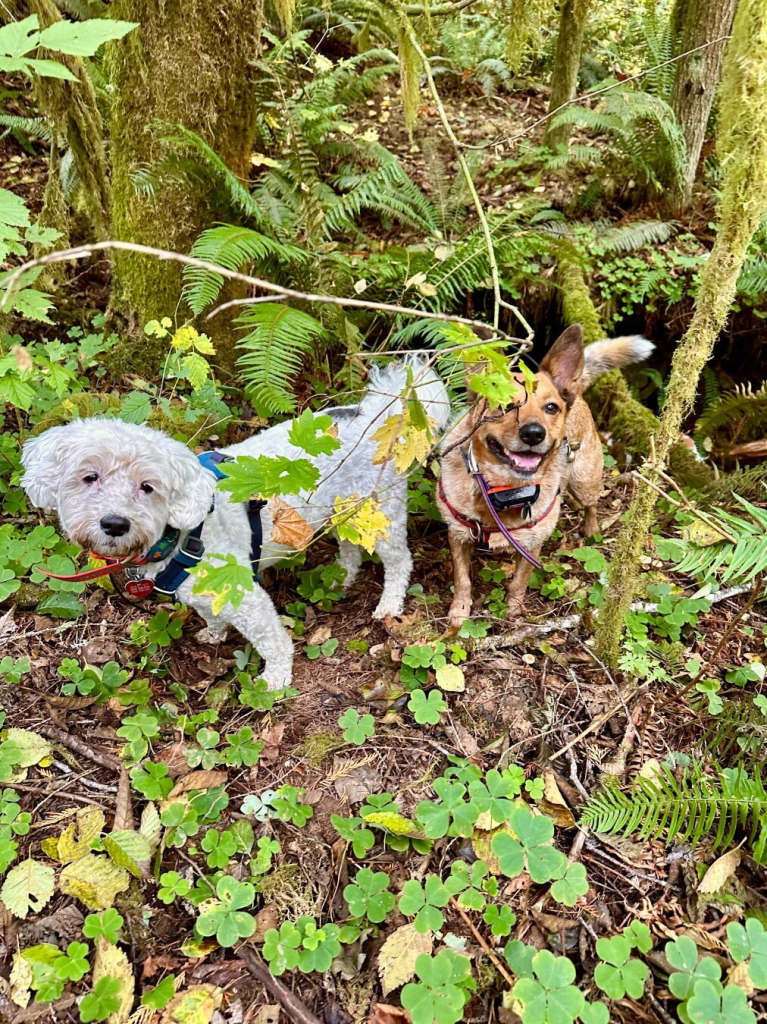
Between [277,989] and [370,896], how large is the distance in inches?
17.9

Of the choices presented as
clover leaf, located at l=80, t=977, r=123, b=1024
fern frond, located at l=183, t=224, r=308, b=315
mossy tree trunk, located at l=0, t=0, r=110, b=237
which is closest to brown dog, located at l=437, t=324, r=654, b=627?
fern frond, located at l=183, t=224, r=308, b=315

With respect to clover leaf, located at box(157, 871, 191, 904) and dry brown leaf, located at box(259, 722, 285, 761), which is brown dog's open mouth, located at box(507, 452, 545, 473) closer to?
dry brown leaf, located at box(259, 722, 285, 761)

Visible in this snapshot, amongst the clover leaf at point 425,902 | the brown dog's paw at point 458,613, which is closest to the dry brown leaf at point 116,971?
the clover leaf at point 425,902

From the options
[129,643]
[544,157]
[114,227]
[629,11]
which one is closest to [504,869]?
[129,643]

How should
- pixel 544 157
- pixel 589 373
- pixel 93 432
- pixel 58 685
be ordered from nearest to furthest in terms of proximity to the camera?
1. pixel 93 432
2. pixel 58 685
3. pixel 589 373
4. pixel 544 157

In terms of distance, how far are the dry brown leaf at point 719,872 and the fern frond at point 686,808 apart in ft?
0.23

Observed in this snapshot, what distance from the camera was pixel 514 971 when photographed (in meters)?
2.23

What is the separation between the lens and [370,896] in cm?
244

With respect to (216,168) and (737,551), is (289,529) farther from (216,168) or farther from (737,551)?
(216,168)

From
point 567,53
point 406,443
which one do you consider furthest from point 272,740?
point 567,53

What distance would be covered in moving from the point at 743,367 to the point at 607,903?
6.06 metres

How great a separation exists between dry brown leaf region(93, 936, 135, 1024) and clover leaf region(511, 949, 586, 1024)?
1409mm

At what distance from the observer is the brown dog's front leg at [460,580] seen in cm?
388

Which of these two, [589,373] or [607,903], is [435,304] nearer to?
[589,373]
